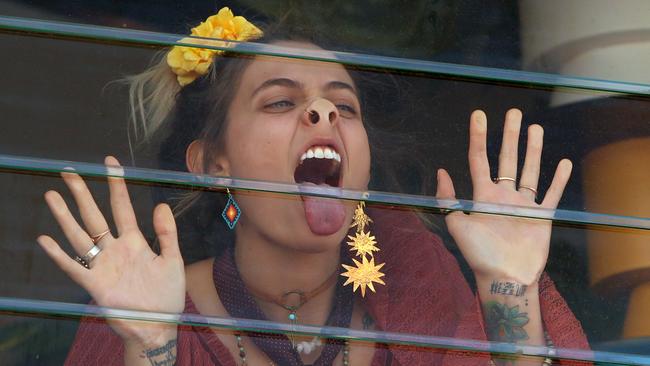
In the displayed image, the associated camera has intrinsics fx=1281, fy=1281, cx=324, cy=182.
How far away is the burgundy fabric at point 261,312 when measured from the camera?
7.50ft

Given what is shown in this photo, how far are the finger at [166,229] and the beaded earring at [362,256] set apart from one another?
31cm

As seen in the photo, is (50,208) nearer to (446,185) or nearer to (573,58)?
(446,185)

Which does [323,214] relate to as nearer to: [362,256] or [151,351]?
[362,256]

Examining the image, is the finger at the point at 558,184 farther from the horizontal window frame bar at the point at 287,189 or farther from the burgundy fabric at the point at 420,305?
the burgundy fabric at the point at 420,305

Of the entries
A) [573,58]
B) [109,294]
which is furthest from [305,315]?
[573,58]

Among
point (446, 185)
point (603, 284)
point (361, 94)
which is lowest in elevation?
point (603, 284)

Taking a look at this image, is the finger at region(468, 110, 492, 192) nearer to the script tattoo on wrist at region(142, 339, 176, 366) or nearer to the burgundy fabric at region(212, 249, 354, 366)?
the burgundy fabric at region(212, 249, 354, 366)

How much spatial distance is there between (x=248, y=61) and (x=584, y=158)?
2.17ft

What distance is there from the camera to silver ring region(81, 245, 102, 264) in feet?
7.37

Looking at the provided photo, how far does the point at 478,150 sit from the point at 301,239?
374 mm

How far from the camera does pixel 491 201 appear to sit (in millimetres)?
2361

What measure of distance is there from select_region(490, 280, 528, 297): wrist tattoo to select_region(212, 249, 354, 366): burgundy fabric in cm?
26

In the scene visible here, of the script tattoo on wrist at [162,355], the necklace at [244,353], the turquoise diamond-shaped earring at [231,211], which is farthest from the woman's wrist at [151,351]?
the turquoise diamond-shaped earring at [231,211]

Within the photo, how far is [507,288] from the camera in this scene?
2.33 metres
